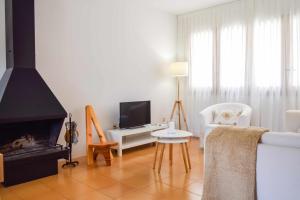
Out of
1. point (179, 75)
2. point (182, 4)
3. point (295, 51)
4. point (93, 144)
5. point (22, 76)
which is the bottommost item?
point (93, 144)

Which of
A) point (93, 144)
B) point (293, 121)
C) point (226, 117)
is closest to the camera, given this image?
point (293, 121)

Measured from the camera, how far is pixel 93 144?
402 cm

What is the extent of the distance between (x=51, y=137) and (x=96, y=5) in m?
2.39

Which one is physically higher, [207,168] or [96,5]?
[96,5]

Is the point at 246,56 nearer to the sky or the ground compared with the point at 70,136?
nearer to the sky

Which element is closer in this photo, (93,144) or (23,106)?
(23,106)

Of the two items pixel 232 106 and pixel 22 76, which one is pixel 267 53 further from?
pixel 22 76

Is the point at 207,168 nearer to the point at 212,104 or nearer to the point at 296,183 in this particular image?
the point at 296,183

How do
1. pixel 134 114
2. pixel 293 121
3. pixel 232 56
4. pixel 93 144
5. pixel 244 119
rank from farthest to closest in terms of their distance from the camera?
pixel 232 56
pixel 134 114
pixel 244 119
pixel 93 144
pixel 293 121

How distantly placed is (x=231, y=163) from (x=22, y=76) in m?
2.68

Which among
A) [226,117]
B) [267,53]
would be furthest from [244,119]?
[267,53]

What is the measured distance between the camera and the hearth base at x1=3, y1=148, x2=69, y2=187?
3.08 meters

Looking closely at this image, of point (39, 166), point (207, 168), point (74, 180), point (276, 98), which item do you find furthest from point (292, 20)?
point (39, 166)

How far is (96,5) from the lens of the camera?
14.9 feet
